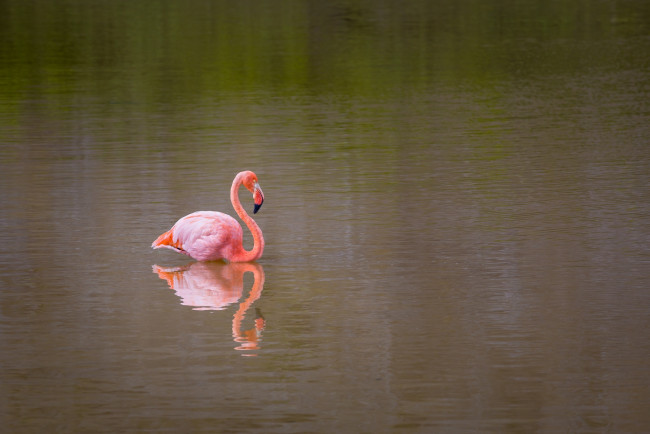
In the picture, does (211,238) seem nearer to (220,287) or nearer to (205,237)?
(205,237)

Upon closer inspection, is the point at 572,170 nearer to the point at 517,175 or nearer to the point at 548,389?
the point at 517,175

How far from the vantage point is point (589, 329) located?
730cm

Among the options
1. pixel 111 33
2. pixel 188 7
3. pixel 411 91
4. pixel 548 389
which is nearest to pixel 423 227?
pixel 548 389

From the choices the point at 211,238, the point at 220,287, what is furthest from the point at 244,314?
the point at 211,238

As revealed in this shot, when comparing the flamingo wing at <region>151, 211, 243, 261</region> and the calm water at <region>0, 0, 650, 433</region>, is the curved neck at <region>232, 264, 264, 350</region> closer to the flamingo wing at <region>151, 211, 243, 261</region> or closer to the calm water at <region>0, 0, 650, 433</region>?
the calm water at <region>0, 0, 650, 433</region>

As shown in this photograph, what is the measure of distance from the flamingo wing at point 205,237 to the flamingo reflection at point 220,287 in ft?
0.33

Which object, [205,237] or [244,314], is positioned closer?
[244,314]

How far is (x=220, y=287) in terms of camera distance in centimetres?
851

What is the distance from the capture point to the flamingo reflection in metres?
7.40

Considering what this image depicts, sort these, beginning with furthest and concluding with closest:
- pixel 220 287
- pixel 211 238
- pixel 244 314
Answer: pixel 211 238 < pixel 220 287 < pixel 244 314

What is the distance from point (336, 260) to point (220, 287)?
97 cm

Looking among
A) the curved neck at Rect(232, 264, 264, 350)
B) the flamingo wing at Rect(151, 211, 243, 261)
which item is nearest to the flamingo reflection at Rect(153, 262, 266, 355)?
the curved neck at Rect(232, 264, 264, 350)

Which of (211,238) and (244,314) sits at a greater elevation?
(211,238)

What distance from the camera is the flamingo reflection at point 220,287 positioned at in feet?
24.3
